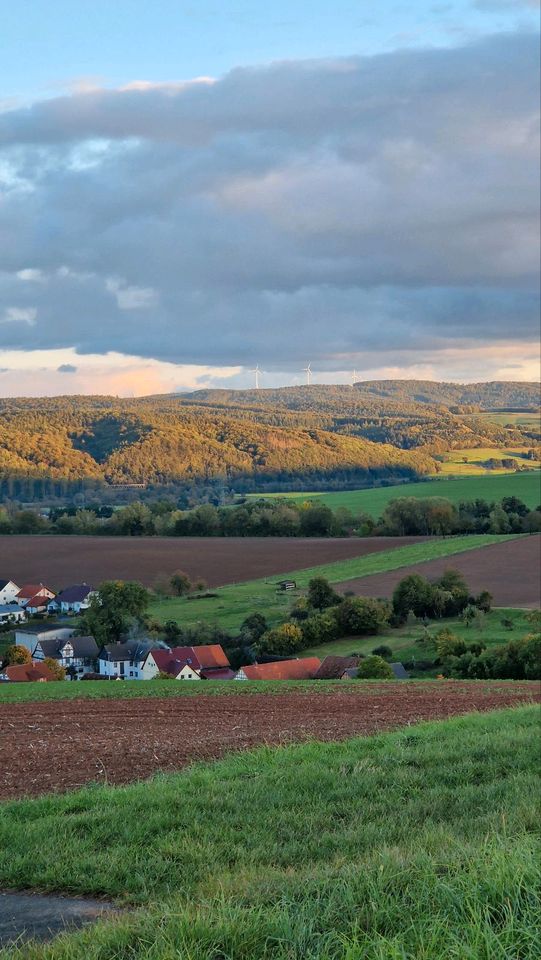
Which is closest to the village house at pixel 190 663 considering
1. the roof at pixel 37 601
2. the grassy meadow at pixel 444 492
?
the roof at pixel 37 601

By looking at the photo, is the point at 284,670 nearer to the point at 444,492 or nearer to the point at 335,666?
the point at 335,666

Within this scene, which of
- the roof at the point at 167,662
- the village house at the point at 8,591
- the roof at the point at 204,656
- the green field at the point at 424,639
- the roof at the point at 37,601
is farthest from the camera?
the village house at the point at 8,591

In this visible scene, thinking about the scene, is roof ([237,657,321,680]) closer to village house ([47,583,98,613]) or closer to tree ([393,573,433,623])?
tree ([393,573,433,623])

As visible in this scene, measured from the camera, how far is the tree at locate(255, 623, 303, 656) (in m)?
41.6

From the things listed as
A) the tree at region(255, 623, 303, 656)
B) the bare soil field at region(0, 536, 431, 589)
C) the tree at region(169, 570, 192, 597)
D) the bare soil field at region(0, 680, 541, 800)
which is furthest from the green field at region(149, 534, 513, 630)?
the bare soil field at region(0, 680, 541, 800)

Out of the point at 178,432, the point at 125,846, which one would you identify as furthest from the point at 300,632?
the point at 178,432

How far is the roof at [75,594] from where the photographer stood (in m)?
58.3

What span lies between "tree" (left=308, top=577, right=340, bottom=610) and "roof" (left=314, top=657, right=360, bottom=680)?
1321 centimetres

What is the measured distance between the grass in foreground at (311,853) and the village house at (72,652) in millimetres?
34949

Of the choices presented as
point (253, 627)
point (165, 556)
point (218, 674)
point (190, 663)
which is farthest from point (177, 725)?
point (165, 556)

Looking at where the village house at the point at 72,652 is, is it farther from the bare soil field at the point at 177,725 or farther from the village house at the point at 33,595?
the bare soil field at the point at 177,725

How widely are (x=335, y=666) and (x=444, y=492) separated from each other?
7528cm

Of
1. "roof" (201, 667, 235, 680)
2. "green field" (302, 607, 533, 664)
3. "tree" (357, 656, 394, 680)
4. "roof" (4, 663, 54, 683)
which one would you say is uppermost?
"tree" (357, 656, 394, 680)

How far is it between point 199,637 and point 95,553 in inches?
1100
